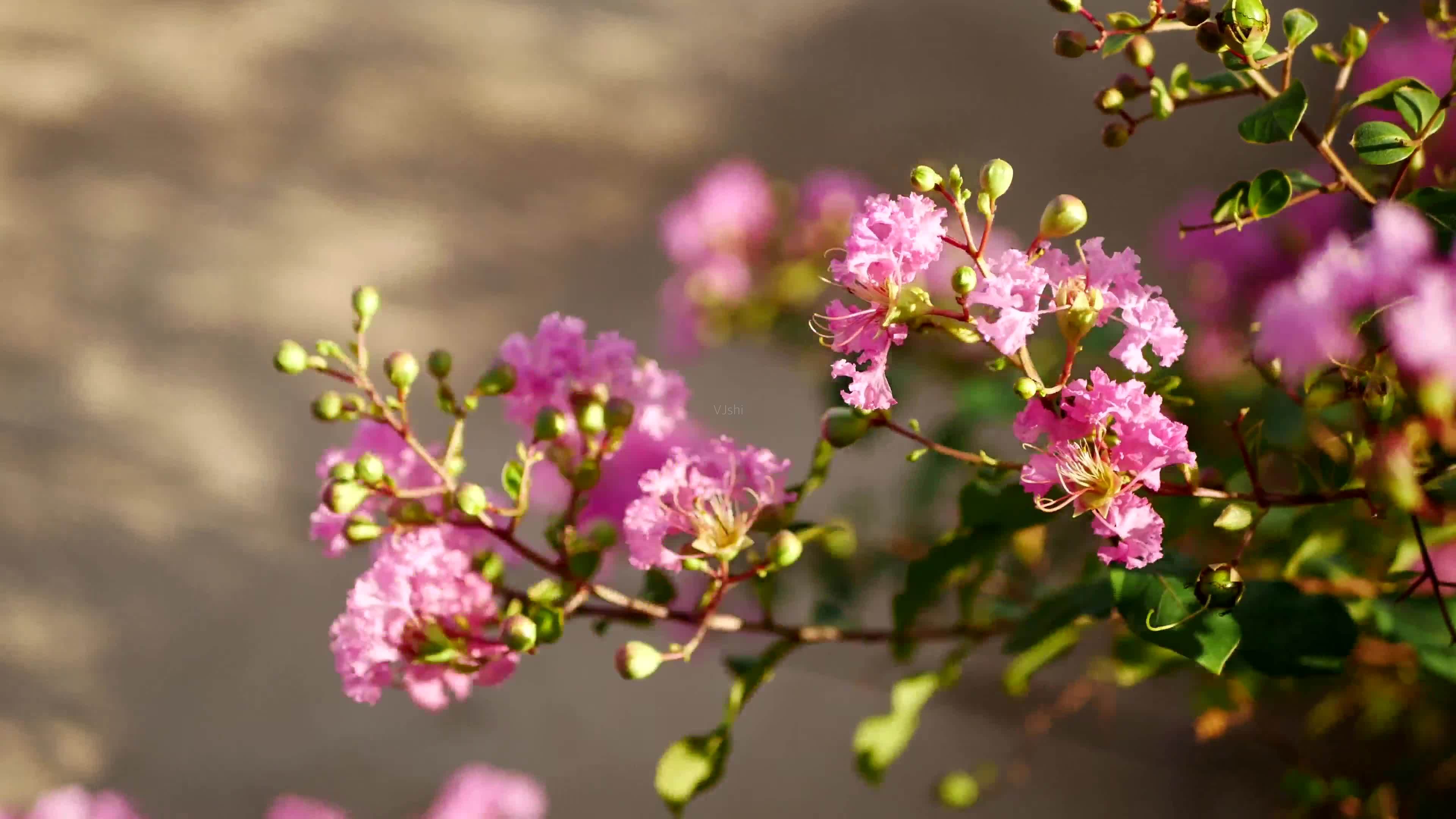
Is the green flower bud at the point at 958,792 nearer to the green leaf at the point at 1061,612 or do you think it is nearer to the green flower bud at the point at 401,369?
the green leaf at the point at 1061,612

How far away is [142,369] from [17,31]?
1.06 feet

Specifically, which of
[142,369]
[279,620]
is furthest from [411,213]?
[279,620]

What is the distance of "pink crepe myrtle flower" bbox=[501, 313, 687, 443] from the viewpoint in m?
0.52

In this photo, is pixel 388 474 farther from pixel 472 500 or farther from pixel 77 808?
pixel 77 808

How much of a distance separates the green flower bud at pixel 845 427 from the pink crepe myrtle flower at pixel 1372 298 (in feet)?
0.53

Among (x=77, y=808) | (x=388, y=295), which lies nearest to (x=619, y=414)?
(x=77, y=808)

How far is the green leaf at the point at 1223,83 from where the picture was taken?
1.46 ft

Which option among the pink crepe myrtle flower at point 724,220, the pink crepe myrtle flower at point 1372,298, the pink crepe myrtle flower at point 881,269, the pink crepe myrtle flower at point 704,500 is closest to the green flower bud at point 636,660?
the pink crepe myrtle flower at point 704,500

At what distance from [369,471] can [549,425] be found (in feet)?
0.26

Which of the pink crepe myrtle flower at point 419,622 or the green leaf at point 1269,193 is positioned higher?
the green leaf at point 1269,193

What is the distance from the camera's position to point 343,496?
452 millimetres

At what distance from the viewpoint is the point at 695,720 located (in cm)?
110

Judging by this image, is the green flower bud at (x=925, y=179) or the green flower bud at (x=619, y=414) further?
the green flower bud at (x=619, y=414)

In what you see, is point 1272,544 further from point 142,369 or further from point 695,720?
point 142,369
